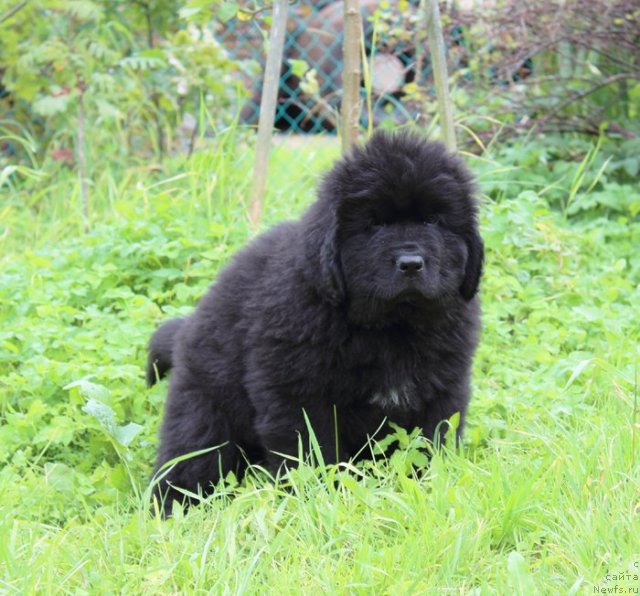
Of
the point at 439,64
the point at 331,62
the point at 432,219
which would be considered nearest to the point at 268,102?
the point at 439,64

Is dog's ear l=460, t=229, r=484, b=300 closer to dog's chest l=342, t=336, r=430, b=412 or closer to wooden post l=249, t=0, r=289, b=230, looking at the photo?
dog's chest l=342, t=336, r=430, b=412

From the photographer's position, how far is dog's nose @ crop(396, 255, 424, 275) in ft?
9.53

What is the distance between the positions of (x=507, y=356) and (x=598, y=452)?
4.64ft

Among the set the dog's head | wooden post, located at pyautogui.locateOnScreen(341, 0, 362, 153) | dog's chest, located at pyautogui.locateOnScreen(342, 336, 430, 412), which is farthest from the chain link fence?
dog's chest, located at pyautogui.locateOnScreen(342, 336, 430, 412)

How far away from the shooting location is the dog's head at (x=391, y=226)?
2.99 m

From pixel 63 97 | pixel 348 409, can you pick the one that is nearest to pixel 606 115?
pixel 63 97

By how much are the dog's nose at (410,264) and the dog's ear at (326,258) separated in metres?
0.20

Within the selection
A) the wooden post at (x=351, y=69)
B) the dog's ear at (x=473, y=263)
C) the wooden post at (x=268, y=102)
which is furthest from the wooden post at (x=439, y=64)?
the dog's ear at (x=473, y=263)

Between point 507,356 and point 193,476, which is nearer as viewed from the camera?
point 193,476

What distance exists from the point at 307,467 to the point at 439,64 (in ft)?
7.81

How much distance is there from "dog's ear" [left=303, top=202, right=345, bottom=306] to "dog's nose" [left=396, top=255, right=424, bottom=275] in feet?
0.67

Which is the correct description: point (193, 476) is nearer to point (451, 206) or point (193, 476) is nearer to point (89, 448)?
point (89, 448)

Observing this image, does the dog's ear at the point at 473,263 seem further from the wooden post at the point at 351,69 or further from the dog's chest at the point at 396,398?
the wooden post at the point at 351,69

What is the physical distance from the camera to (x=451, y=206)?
3080 millimetres
